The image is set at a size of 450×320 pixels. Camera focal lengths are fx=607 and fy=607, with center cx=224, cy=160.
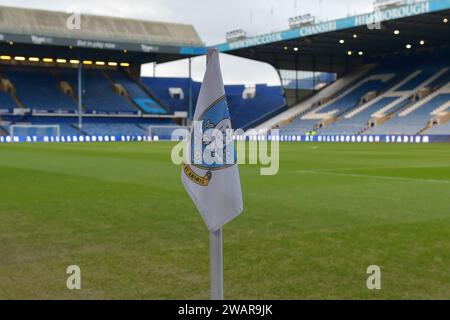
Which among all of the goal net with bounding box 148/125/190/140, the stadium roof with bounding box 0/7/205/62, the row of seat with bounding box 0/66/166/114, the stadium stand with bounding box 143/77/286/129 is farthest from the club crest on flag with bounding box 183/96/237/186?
the stadium stand with bounding box 143/77/286/129

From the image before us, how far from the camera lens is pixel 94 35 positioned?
214 feet

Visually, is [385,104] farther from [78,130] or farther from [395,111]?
[78,130]

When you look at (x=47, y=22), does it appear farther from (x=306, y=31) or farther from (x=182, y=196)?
(x=182, y=196)

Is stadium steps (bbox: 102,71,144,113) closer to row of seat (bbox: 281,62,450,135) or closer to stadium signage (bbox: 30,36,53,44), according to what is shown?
stadium signage (bbox: 30,36,53,44)

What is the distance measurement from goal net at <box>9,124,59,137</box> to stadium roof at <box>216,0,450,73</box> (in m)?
20.2

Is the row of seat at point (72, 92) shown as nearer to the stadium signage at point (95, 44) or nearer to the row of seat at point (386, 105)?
the stadium signage at point (95, 44)

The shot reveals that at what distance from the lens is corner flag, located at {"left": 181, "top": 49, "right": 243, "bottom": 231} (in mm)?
4043

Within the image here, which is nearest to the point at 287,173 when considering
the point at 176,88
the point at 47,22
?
the point at 47,22

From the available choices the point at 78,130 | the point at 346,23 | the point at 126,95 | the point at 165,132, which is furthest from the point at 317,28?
the point at 126,95

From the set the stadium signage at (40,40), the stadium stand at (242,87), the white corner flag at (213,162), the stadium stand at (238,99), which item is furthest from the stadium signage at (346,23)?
the white corner flag at (213,162)

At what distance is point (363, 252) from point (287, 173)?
1107 centimetres

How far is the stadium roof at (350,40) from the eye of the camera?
47.6 meters
